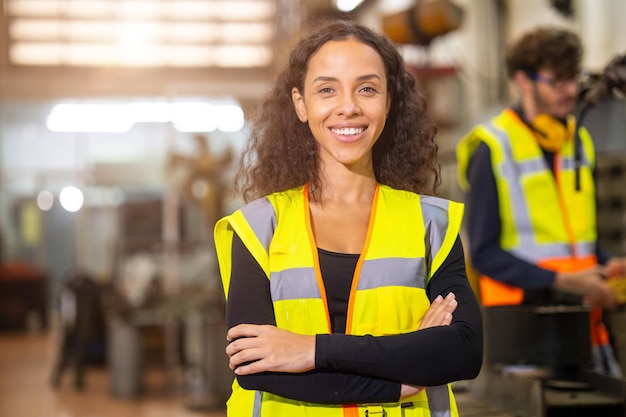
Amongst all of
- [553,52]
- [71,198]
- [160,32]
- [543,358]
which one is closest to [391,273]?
[543,358]

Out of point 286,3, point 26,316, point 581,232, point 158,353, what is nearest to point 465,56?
point 286,3

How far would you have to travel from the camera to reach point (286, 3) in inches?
218

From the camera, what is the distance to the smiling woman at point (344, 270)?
53.2 inches

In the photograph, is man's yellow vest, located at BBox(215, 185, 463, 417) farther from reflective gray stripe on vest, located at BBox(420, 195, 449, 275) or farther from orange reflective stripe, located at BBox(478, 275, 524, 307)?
orange reflective stripe, located at BBox(478, 275, 524, 307)

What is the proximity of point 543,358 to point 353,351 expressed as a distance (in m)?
0.73

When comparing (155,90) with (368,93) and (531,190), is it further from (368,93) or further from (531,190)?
(368,93)

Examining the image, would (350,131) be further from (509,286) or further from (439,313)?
(509,286)

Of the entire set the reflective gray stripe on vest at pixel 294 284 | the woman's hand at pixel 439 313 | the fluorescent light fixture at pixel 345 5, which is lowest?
the woman's hand at pixel 439 313

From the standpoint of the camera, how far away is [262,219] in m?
1.48

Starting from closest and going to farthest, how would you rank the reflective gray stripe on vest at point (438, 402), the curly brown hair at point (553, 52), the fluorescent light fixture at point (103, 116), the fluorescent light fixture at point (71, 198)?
1. the reflective gray stripe on vest at point (438, 402)
2. the curly brown hair at point (553, 52)
3. the fluorescent light fixture at point (103, 116)
4. the fluorescent light fixture at point (71, 198)

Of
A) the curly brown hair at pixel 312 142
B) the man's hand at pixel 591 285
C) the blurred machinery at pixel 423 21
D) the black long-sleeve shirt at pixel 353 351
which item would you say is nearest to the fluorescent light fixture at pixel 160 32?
the blurred machinery at pixel 423 21

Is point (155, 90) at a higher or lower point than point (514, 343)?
higher

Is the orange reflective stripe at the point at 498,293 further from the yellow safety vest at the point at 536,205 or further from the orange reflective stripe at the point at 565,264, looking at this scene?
the orange reflective stripe at the point at 565,264

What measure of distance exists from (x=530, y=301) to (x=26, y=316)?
12.2 m
